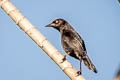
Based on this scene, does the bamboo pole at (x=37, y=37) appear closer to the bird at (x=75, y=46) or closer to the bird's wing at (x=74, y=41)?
the bird at (x=75, y=46)

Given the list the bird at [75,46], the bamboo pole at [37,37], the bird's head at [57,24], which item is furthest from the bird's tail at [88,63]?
the bamboo pole at [37,37]

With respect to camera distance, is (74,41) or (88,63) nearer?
(88,63)

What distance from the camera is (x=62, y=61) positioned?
2.77 meters

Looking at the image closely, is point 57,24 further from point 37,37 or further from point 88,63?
point 37,37

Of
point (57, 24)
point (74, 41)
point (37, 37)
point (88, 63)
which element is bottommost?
point (88, 63)

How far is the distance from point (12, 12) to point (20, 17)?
0.42 feet

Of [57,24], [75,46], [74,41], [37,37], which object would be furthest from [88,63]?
[37,37]

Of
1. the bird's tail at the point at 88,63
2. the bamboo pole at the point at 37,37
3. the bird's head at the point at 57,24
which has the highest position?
the bird's head at the point at 57,24

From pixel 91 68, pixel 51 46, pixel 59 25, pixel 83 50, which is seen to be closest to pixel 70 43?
pixel 83 50

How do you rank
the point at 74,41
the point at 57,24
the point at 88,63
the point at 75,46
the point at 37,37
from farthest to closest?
1. the point at 57,24
2. the point at 74,41
3. the point at 75,46
4. the point at 88,63
5. the point at 37,37

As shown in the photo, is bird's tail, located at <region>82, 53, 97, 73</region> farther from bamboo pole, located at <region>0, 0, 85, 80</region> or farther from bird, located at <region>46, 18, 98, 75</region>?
bamboo pole, located at <region>0, 0, 85, 80</region>

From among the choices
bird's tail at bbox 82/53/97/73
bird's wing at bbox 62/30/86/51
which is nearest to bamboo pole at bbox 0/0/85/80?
bird's tail at bbox 82/53/97/73

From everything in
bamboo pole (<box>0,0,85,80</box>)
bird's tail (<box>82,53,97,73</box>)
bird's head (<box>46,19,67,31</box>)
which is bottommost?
bird's tail (<box>82,53,97,73</box>)

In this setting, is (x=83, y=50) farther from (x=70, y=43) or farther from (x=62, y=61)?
(x=62, y=61)
